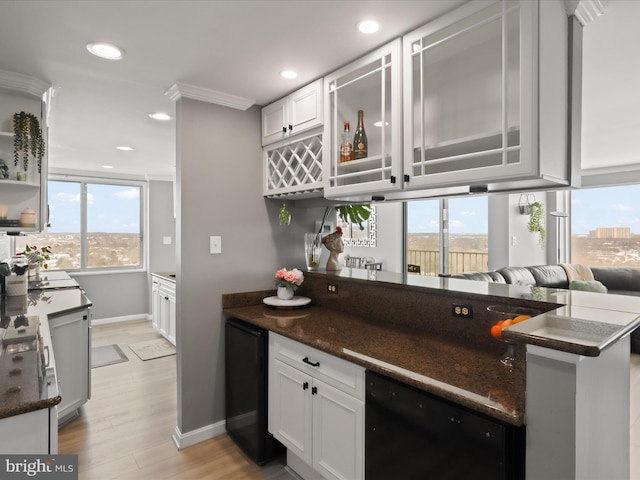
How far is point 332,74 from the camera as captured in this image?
223cm

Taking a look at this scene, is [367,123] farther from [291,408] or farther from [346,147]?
[291,408]

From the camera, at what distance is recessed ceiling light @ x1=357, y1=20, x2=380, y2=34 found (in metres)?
1.74

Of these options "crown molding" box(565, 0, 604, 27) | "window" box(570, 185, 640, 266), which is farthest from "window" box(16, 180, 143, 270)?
"window" box(570, 185, 640, 266)

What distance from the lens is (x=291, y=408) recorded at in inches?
82.0

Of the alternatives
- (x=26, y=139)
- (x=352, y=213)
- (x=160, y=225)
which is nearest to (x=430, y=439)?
(x=352, y=213)

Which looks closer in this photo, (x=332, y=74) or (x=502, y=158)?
(x=502, y=158)

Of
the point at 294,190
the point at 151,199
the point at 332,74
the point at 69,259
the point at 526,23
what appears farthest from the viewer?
the point at 151,199

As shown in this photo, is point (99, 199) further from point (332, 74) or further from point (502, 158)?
point (502, 158)

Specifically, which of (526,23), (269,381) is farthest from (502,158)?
(269,381)

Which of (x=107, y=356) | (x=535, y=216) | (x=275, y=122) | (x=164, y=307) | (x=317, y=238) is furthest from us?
(x=535, y=216)

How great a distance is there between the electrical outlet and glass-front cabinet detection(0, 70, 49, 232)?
274 cm

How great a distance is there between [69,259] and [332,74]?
17.3 feet

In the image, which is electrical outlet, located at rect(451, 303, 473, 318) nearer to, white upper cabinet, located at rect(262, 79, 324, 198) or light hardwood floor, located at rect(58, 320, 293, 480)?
white upper cabinet, located at rect(262, 79, 324, 198)

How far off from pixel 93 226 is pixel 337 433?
217 inches
